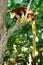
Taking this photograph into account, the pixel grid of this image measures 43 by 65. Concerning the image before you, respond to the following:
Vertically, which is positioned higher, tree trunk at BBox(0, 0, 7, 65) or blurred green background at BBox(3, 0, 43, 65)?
tree trunk at BBox(0, 0, 7, 65)

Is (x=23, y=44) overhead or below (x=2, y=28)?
below

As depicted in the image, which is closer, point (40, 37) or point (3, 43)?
point (3, 43)

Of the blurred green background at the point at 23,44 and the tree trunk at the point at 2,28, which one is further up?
the tree trunk at the point at 2,28

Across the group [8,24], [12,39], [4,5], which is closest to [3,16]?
[4,5]

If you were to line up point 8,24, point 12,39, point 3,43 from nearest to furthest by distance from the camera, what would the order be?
point 3,43, point 8,24, point 12,39

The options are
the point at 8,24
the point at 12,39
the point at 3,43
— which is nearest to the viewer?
the point at 3,43

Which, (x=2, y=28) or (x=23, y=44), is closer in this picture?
(x=2, y=28)

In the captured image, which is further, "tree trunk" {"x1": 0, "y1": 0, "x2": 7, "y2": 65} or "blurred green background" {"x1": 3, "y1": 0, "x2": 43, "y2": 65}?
"blurred green background" {"x1": 3, "y1": 0, "x2": 43, "y2": 65}

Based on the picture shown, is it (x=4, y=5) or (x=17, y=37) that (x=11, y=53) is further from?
(x=4, y=5)

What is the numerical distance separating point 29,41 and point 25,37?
0.14 ft

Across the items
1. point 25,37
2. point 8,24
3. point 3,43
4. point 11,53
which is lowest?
point 11,53

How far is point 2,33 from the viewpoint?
500 mm

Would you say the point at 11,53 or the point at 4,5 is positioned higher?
the point at 4,5

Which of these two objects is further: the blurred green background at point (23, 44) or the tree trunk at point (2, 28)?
the blurred green background at point (23, 44)
